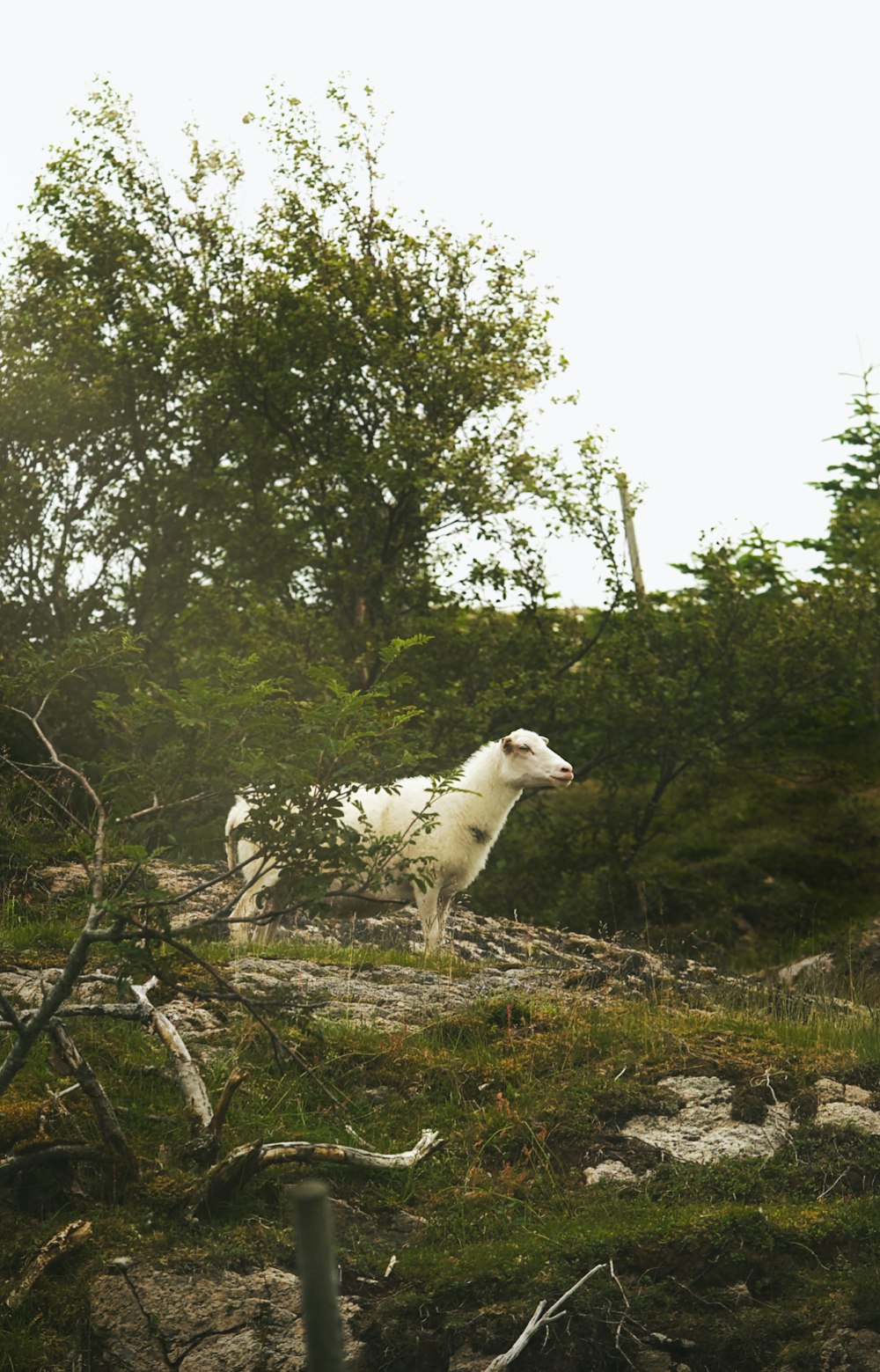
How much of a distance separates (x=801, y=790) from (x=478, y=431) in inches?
355

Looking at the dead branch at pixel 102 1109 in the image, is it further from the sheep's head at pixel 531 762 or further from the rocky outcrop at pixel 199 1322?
the sheep's head at pixel 531 762

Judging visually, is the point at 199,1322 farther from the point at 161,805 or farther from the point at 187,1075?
the point at 161,805

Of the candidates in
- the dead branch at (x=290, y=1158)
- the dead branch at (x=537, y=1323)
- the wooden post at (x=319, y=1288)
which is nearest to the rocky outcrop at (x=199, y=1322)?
the dead branch at (x=290, y=1158)

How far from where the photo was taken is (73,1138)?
8.19m

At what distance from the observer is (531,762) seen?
45.8 feet

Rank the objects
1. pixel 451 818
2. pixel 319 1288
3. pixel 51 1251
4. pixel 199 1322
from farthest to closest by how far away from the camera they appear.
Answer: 1. pixel 451 818
2. pixel 51 1251
3. pixel 199 1322
4. pixel 319 1288

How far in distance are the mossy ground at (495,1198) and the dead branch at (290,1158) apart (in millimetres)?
109

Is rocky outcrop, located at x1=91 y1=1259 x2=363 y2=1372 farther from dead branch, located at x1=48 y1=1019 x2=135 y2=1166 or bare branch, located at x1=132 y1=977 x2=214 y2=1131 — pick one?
bare branch, located at x1=132 y1=977 x2=214 y2=1131

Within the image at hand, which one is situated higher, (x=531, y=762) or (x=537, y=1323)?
(x=531, y=762)

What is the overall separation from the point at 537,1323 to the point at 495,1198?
144 cm

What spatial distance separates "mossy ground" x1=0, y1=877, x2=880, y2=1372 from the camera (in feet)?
23.3

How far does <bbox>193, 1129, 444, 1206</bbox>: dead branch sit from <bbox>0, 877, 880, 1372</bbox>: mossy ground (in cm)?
11

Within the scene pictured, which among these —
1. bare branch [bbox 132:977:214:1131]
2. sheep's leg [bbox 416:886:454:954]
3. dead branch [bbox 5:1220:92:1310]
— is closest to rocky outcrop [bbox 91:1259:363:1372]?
dead branch [bbox 5:1220:92:1310]

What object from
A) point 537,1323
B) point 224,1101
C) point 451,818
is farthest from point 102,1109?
point 451,818
